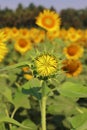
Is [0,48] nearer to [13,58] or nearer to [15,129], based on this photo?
[15,129]

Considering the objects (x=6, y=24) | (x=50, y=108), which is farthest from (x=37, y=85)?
(x=6, y=24)

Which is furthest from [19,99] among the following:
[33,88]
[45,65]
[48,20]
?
[48,20]

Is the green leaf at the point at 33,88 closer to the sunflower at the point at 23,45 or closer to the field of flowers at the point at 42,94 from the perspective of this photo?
the field of flowers at the point at 42,94

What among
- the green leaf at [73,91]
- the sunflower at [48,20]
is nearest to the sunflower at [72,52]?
the sunflower at [48,20]

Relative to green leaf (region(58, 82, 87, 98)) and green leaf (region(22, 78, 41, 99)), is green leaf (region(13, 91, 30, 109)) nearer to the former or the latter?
green leaf (region(22, 78, 41, 99))

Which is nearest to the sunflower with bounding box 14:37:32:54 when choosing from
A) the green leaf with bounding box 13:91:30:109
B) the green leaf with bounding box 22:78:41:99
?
the green leaf with bounding box 13:91:30:109
